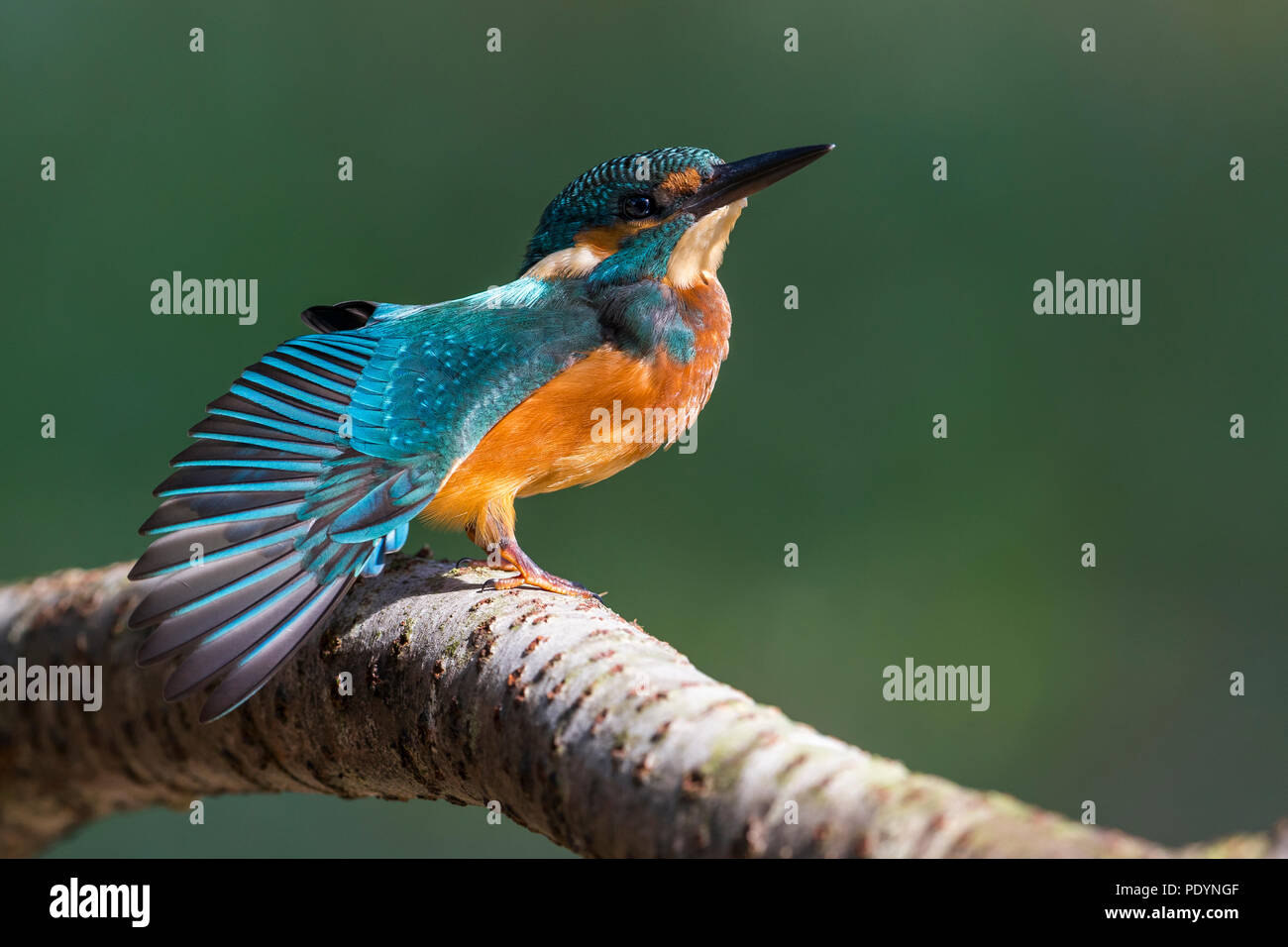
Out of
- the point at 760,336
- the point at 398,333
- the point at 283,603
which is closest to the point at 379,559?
the point at 283,603

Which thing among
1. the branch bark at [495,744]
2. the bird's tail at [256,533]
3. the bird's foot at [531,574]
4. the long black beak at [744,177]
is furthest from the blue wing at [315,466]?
the long black beak at [744,177]

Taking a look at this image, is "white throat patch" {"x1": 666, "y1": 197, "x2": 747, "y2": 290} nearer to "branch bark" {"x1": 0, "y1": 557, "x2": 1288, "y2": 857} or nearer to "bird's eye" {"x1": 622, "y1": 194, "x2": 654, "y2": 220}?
"bird's eye" {"x1": 622, "y1": 194, "x2": 654, "y2": 220}

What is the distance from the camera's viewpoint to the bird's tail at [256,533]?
1.67 metres

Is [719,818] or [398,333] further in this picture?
[398,333]

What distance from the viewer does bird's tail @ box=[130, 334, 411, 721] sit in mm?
1672

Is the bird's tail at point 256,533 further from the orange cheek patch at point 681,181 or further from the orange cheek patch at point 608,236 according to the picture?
the orange cheek patch at point 681,181

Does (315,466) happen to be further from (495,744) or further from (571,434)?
(495,744)

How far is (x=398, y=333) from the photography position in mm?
2330

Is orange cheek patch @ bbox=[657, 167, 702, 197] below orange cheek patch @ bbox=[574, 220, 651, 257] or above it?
above

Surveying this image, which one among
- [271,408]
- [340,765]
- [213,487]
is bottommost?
[340,765]

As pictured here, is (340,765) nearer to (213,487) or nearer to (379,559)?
(379,559)

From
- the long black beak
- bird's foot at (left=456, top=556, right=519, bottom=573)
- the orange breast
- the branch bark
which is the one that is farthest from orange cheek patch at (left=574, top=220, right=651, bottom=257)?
the branch bark

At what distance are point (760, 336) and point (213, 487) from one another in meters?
2.59

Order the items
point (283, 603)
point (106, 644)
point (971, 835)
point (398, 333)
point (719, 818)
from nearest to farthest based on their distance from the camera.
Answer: point (971, 835) → point (719, 818) → point (283, 603) → point (106, 644) → point (398, 333)
